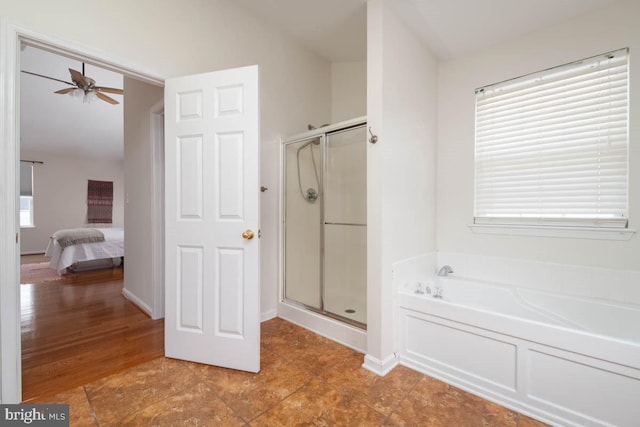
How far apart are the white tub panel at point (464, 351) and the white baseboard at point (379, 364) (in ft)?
0.50

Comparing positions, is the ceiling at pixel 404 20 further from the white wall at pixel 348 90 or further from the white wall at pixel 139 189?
the white wall at pixel 139 189

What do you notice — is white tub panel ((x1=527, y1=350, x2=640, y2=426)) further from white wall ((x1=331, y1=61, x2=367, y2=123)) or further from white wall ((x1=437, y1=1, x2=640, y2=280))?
white wall ((x1=331, y1=61, x2=367, y2=123))

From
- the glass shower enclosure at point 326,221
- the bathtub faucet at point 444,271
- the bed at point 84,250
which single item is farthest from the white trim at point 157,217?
the bed at point 84,250

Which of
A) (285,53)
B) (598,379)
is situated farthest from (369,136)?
(598,379)

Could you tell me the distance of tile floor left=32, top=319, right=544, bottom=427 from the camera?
145 cm

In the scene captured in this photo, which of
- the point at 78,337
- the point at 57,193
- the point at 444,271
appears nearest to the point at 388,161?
the point at 444,271

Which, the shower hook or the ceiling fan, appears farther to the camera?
the ceiling fan

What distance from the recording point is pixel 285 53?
2.87 meters

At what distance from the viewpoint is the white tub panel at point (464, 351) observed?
5.27 ft

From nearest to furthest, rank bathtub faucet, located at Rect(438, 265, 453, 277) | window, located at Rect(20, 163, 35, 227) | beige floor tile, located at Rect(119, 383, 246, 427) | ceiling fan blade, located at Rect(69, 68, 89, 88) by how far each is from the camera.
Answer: beige floor tile, located at Rect(119, 383, 246, 427) < bathtub faucet, located at Rect(438, 265, 453, 277) < ceiling fan blade, located at Rect(69, 68, 89, 88) < window, located at Rect(20, 163, 35, 227)

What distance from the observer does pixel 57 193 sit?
6.77 meters

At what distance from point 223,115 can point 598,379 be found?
102 inches

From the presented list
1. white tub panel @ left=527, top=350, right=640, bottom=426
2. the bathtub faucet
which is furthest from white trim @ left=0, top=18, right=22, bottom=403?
the bathtub faucet

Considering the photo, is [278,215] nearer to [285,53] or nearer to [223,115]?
[223,115]
